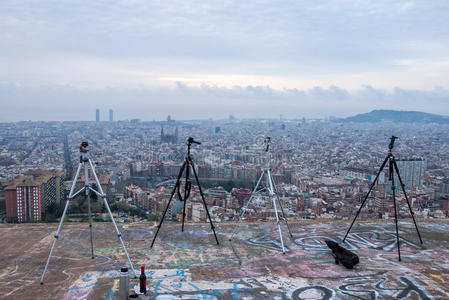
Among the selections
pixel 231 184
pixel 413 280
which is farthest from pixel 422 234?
pixel 231 184

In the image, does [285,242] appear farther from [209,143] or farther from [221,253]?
[209,143]

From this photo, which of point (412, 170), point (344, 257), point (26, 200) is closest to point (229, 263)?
point (344, 257)

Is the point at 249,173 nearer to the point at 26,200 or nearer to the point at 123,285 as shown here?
the point at 26,200

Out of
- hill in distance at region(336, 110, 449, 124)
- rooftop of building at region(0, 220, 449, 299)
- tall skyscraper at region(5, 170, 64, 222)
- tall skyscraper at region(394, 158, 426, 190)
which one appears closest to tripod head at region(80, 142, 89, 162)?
rooftop of building at region(0, 220, 449, 299)

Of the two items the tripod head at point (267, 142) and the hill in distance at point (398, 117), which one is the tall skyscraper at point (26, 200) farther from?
the hill in distance at point (398, 117)

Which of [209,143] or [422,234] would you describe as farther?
[209,143]

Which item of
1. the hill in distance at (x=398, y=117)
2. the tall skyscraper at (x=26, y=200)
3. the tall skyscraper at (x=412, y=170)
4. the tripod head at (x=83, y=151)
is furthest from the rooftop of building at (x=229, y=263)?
the hill in distance at (x=398, y=117)
